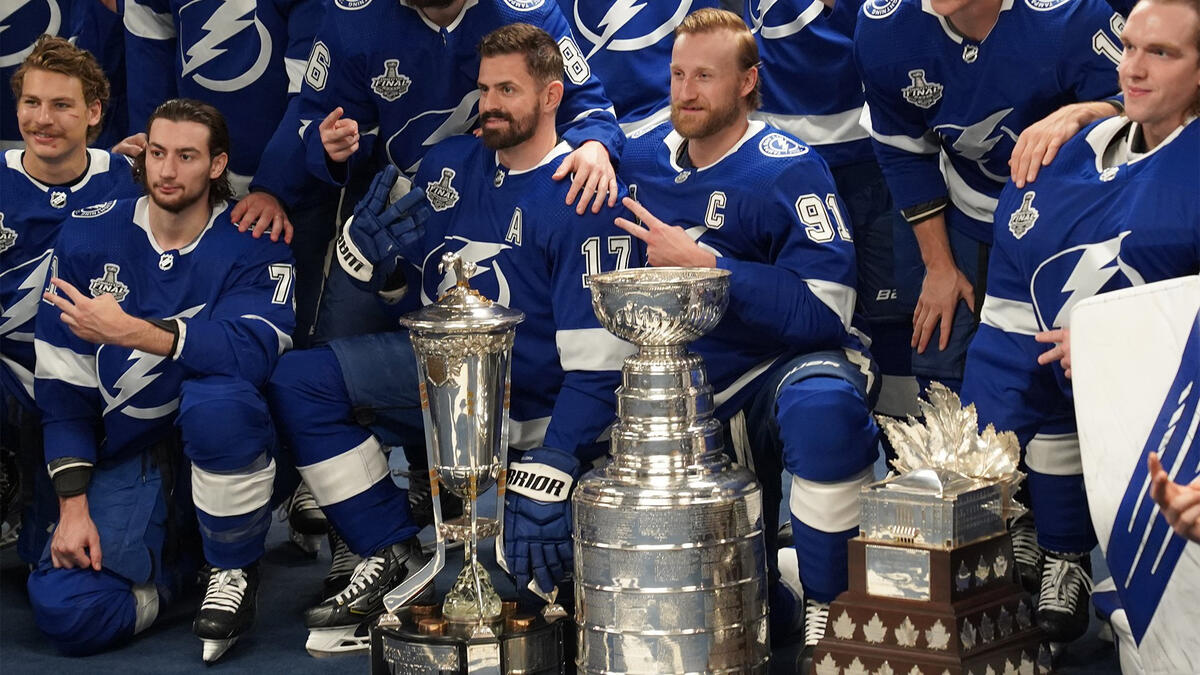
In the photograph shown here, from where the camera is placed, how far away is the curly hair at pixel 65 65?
4527 mm

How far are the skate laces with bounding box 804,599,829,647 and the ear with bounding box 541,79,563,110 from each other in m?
1.32

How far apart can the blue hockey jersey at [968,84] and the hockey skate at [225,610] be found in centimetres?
178

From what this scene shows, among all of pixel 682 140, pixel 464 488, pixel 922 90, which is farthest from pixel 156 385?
pixel 922 90

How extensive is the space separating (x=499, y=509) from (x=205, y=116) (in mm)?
1327

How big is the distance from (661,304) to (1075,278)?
812 millimetres

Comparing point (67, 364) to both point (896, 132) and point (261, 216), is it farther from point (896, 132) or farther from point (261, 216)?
point (896, 132)

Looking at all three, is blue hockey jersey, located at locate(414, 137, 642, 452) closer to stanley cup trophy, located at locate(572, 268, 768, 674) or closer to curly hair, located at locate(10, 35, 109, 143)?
stanley cup trophy, located at locate(572, 268, 768, 674)

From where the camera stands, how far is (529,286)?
4074mm

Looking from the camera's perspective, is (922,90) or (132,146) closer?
(922,90)

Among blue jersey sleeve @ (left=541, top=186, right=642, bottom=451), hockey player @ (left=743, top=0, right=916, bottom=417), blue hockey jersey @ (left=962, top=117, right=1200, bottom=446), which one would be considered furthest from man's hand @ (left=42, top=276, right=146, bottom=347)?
blue hockey jersey @ (left=962, top=117, right=1200, bottom=446)

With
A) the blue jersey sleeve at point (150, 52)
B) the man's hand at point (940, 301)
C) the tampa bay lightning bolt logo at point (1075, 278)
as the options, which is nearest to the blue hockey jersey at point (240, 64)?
the blue jersey sleeve at point (150, 52)

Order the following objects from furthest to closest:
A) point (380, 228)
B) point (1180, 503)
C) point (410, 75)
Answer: point (410, 75)
point (380, 228)
point (1180, 503)

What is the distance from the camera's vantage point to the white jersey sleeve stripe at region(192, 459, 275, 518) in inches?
156

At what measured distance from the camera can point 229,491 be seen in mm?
3979
